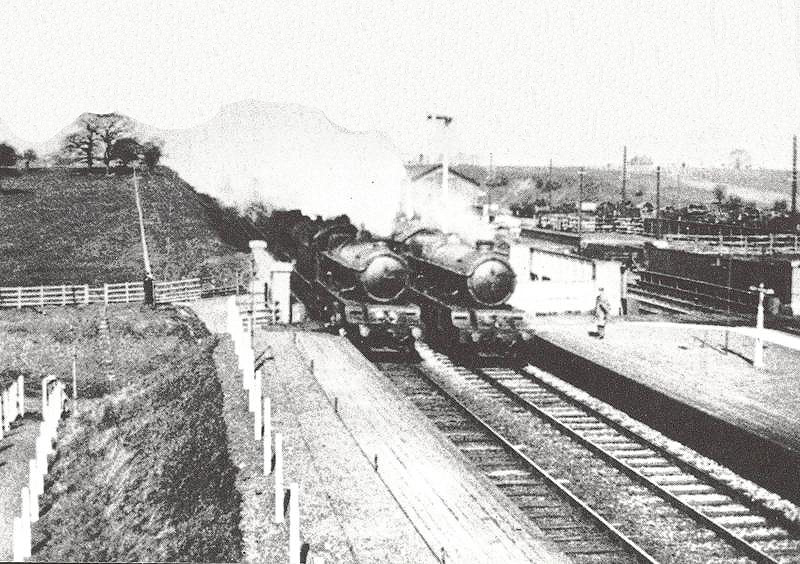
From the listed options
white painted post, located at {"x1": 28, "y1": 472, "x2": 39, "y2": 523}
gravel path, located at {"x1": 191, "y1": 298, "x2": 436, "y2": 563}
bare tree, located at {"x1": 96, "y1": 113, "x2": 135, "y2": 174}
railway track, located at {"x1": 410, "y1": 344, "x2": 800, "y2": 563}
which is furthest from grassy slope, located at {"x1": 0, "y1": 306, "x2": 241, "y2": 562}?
bare tree, located at {"x1": 96, "y1": 113, "x2": 135, "y2": 174}

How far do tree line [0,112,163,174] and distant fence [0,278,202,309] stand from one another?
37.2 meters

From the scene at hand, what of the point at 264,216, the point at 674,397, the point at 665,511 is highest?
the point at 264,216

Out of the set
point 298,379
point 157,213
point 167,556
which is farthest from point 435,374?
point 157,213

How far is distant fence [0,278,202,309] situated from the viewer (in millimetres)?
29234

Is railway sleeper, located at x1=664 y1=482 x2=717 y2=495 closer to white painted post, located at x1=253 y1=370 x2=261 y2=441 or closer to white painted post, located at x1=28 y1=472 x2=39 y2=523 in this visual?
white painted post, located at x1=253 y1=370 x2=261 y2=441

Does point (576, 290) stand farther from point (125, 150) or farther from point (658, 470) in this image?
point (125, 150)

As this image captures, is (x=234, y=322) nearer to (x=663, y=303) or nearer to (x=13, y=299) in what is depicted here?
(x=13, y=299)

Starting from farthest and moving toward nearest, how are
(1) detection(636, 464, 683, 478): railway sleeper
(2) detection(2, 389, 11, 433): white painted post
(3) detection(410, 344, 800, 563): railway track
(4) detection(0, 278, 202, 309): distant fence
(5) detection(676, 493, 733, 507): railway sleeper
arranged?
(4) detection(0, 278, 202, 309): distant fence < (2) detection(2, 389, 11, 433): white painted post < (1) detection(636, 464, 683, 478): railway sleeper < (5) detection(676, 493, 733, 507): railway sleeper < (3) detection(410, 344, 800, 563): railway track

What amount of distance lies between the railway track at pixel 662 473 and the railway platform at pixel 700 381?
88 centimetres

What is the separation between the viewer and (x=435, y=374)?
21359 mm

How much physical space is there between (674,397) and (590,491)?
3901 mm

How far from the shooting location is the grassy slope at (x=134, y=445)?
1128 centimetres

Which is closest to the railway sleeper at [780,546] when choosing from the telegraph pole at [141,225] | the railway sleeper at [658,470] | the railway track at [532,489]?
the railway track at [532,489]

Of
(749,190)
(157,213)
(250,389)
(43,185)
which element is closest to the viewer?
(250,389)
